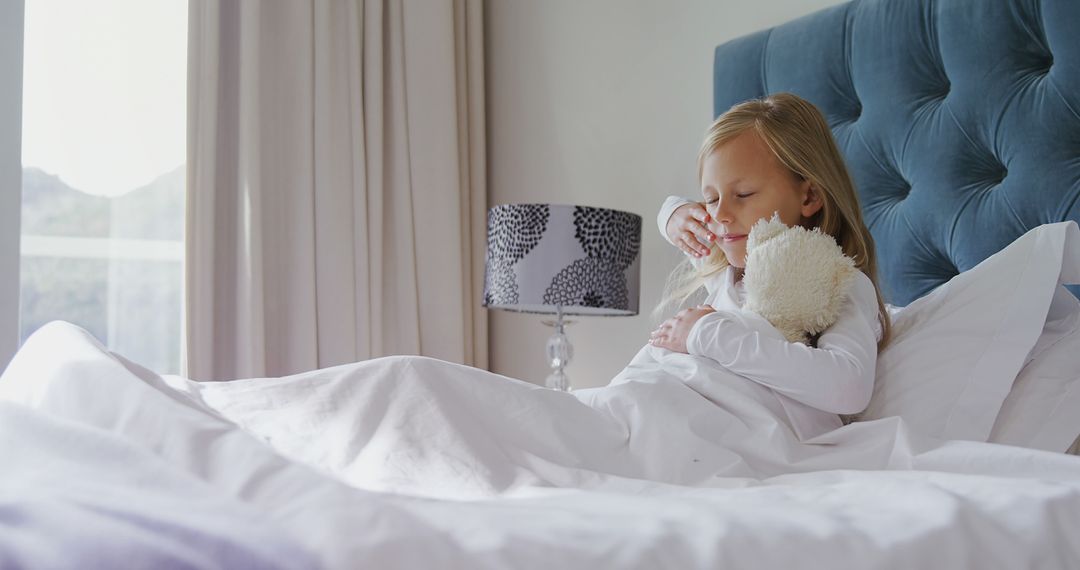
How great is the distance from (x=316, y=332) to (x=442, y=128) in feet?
2.42

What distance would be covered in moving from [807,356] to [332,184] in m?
1.79

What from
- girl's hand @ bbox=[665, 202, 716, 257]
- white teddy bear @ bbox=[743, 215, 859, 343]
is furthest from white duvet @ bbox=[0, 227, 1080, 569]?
girl's hand @ bbox=[665, 202, 716, 257]

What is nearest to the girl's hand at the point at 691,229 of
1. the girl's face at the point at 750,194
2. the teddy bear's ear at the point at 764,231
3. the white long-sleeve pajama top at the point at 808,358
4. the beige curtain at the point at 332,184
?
the girl's face at the point at 750,194

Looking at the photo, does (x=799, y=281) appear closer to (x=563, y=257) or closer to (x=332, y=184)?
(x=563, y=257)

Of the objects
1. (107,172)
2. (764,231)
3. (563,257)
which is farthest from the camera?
(107,172)

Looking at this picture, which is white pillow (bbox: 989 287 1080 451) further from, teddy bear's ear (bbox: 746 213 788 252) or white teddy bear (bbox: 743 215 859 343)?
teddy bear's ear (bbox: 746 213 788 252)

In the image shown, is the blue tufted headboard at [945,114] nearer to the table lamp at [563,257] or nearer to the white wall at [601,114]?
the white wall at [601,114]

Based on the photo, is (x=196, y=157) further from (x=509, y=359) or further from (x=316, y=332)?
(x=509, y=359)

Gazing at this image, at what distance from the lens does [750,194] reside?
4.87ft

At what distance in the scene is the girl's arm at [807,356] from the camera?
1.15m

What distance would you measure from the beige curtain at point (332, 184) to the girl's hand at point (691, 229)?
114cm

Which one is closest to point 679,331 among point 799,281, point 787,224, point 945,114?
point 799,281

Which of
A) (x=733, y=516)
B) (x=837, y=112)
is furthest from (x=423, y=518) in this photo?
(x=837, y=112)

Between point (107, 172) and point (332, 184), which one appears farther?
point (332, 184)
